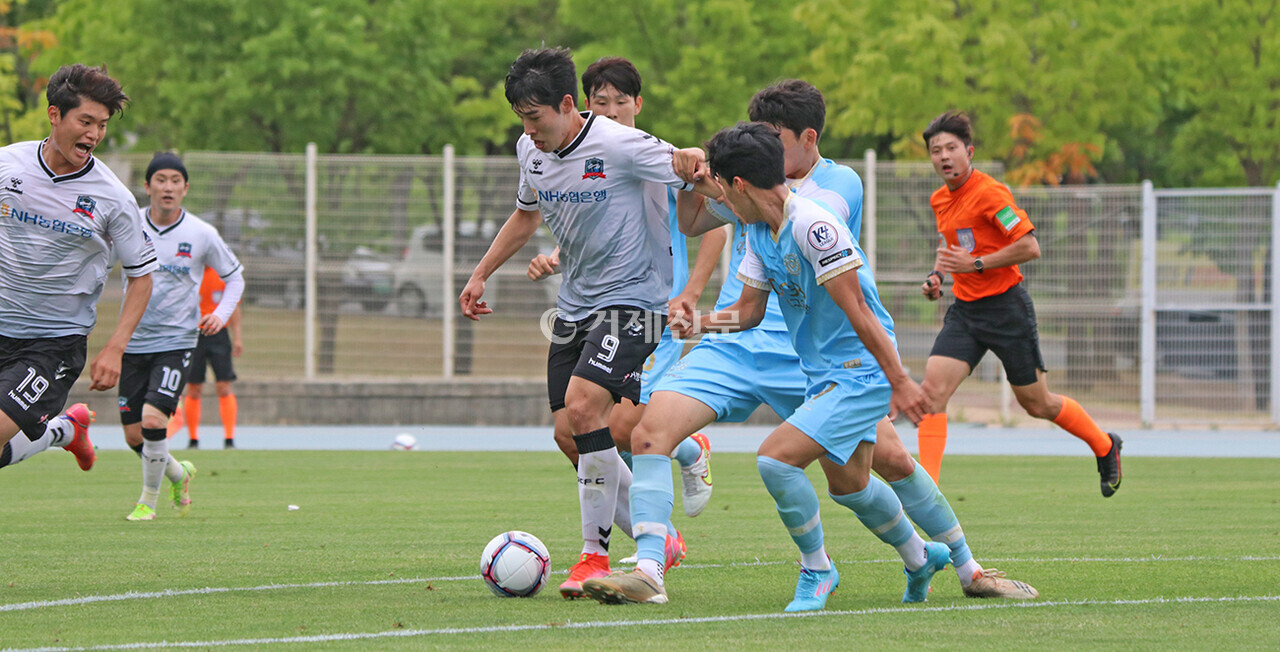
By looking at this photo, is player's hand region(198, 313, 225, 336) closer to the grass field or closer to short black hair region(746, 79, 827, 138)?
the grass field

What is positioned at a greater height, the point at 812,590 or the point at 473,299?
the point at 473,299

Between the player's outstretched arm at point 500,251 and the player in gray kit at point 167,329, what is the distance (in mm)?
3335

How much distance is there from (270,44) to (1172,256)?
44.5 feet

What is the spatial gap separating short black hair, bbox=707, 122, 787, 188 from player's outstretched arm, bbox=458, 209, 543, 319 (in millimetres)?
1594

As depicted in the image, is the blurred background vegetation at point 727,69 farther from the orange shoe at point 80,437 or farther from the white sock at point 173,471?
the orange shoe at point 80,437

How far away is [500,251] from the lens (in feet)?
23.7

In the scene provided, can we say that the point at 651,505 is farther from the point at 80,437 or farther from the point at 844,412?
the point at 80,437

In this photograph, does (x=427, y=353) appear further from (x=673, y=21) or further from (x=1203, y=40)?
(x=1203, y=40)

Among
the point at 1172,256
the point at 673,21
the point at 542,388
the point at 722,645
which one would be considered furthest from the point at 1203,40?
the point at 722,645

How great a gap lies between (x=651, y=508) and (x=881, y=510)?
35.9 inches

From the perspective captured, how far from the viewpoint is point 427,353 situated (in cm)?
1919

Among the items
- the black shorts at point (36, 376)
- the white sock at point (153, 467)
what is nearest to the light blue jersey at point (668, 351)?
the black shorts at point (36, 376)

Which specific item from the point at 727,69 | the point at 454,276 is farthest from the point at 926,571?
the point at 727,69

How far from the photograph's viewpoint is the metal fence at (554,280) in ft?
60.8
